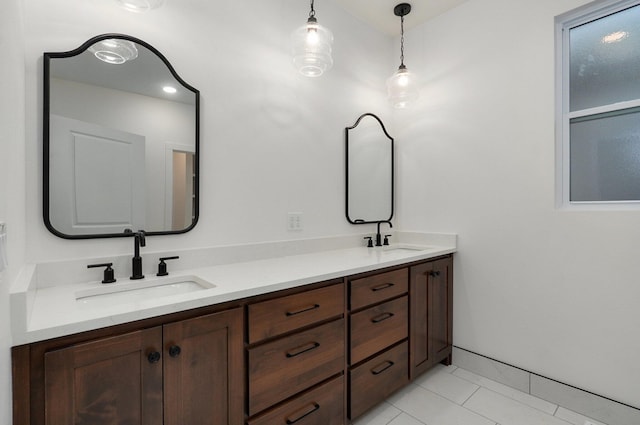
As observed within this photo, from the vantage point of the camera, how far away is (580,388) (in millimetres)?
1855

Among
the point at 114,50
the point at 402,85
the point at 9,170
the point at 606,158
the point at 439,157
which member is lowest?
the point at 9,170

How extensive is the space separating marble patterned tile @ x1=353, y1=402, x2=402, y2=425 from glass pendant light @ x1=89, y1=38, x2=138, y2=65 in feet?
7.31

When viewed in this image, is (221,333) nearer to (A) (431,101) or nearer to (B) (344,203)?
(B) (344,203)

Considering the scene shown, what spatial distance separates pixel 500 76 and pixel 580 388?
2064 mm

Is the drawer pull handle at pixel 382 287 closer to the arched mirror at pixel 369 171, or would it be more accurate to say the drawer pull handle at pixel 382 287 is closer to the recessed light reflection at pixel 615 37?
the arched mirror at pixel 369 171

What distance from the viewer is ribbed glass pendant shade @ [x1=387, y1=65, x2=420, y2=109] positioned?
7.90ft

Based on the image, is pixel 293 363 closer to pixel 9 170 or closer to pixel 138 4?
pixel 9 170

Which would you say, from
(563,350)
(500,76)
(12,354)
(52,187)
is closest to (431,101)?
(500,76)

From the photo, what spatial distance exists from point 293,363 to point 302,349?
70 millimetres

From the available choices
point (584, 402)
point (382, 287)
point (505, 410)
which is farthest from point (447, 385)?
point (382, 287)

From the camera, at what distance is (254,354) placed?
4.08 ft

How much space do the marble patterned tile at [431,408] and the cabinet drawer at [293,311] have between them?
86 centimetres

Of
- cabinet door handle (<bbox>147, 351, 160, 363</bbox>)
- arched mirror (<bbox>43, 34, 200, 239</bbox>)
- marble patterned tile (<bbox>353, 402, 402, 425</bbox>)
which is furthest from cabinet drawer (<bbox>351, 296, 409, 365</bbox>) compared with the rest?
arched mirror (<bbox>43, 34, 200, 239</bbox>)

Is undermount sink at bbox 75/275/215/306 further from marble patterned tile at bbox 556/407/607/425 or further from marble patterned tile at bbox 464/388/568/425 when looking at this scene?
marble patterned tile at bbox 556/407/607/425
